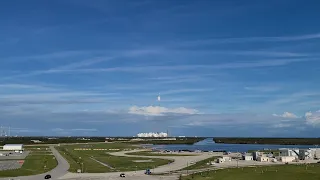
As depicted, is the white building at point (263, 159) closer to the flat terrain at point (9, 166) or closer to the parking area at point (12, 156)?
the flat terrain at point (9, 166)

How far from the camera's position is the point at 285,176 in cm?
8481

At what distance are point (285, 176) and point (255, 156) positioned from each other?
54336mm

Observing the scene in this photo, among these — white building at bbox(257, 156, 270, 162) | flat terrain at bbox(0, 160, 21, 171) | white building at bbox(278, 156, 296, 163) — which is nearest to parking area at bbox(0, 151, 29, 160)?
flat terrain at bbox(0, 160, 21, 171)

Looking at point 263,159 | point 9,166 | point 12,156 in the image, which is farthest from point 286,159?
point 12,156

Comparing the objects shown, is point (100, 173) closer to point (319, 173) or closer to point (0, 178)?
point (0, 178)

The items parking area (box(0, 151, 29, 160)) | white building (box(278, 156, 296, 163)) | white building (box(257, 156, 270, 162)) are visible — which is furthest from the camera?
parking area (box(0, 151, 29, 160))

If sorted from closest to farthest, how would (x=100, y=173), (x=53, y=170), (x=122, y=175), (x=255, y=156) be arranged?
1. (x=122, y=175)
2. (x=100, y=173)
3. (x=53, y=170)
4. (x=255, y=156)

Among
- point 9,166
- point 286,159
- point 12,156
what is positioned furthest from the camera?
point 12,156

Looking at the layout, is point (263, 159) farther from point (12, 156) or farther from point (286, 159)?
point (12, 156)

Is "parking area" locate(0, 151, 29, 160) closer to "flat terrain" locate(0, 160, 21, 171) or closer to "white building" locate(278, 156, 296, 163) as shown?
"flat terrain" locate(0, 160, 21, 171)

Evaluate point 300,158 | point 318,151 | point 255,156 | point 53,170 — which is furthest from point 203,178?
point 318,151

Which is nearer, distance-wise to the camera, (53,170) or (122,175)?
(122,175)

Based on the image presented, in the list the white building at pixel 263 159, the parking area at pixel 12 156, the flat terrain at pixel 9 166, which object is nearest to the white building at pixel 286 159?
the white building at pixel 263 159

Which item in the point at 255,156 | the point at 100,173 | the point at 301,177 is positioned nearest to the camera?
the point at 301,177
